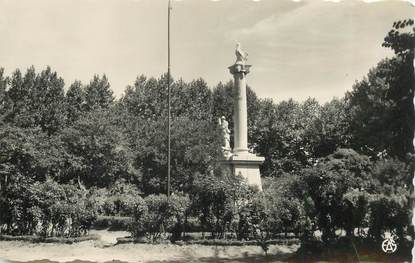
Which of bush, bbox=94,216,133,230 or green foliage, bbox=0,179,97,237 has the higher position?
green foliage, bbox=0,179,97,237

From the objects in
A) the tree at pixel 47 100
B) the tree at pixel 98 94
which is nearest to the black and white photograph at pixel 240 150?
the tree at pixel 47 100

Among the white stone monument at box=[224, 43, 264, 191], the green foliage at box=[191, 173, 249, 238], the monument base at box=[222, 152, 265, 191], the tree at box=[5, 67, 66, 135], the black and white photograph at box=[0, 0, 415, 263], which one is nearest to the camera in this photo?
the black and white photograph at box=[0, 0, 415, 263]

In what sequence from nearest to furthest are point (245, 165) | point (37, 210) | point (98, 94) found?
1. point (37, 210)
2. point (245, 165)
3. point (98, 94)

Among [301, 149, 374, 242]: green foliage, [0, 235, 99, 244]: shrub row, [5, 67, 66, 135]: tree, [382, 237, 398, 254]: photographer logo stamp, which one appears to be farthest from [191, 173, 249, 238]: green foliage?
[5, 67, 66, 135]: tree

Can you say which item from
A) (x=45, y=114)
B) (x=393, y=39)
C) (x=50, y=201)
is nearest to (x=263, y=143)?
(x=45, y=114)

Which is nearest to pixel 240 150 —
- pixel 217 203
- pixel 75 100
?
pixel 217 203

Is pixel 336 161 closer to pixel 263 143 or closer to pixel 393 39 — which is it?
pixel 393 39

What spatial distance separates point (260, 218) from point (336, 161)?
322 cm

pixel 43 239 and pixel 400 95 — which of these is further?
pixel 43 239

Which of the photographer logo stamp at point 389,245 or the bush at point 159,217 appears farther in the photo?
the bush at point 159,217

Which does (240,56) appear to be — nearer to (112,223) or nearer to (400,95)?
(112,223)

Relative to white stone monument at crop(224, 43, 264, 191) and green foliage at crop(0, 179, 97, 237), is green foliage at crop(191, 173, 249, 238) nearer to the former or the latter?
green foliage at crop(0, 179, 97, 237)

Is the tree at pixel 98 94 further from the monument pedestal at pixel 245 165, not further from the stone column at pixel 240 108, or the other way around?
the monument pedestal at pixel 245 165

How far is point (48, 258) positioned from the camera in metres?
13.2
